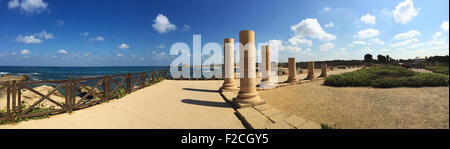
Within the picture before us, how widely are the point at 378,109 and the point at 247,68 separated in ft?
14.4

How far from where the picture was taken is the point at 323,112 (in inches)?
199

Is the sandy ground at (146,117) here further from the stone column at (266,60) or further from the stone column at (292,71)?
the stone column at (292,71)

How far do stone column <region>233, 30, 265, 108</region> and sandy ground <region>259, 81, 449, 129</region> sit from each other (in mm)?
1106

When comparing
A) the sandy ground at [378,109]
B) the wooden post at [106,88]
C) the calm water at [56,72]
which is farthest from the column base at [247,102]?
the calm water at [56,72]

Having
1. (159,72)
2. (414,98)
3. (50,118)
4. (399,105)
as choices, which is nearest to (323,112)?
(399,105)

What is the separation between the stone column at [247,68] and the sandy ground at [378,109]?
1106 millimetres

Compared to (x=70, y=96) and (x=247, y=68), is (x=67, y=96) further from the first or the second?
(x=247, y=68)

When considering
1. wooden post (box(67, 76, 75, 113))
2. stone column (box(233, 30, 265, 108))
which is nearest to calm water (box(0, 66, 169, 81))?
wooden post (box(67, 76, 75, 113))

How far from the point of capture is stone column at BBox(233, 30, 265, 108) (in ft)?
21.0

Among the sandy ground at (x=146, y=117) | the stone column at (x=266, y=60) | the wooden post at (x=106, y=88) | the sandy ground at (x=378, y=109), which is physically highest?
the stone column at (x=266, y=60)

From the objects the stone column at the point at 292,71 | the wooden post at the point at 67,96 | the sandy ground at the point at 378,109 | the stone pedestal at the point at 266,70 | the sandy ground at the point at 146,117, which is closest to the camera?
the sandy ground at the point at 378,109

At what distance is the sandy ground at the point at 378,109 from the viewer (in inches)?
159

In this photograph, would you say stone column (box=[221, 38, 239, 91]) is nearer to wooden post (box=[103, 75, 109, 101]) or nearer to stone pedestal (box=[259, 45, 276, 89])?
stone pedestal (box=[259, 45, 276, 89])
